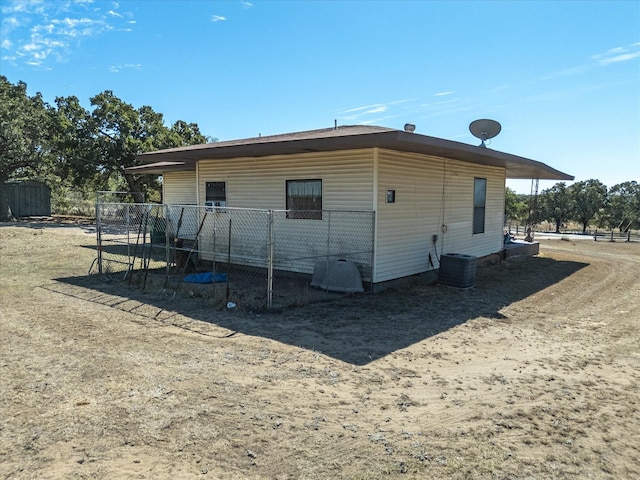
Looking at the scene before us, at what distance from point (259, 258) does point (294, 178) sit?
2.11 m

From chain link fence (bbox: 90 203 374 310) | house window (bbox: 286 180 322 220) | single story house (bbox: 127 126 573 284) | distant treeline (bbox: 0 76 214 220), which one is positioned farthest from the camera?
distant treeline (bbox: 0 76 214 220)

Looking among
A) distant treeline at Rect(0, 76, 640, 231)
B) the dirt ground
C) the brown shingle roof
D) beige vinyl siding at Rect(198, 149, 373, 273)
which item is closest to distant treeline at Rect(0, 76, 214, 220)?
distant treeline at Rect(0, 76, 640, 231)

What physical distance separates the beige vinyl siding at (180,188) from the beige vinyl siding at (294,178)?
3.96 m

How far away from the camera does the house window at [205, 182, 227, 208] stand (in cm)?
1141

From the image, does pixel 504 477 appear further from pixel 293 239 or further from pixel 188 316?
pixel 293 239

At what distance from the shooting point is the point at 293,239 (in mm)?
10023

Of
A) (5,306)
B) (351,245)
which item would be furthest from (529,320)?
(5,306)

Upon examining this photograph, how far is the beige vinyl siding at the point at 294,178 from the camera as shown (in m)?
8.85

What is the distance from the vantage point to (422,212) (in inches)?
397

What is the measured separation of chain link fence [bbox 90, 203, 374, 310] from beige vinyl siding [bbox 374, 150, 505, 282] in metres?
0.55

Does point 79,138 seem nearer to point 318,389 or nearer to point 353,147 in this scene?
point 353,147

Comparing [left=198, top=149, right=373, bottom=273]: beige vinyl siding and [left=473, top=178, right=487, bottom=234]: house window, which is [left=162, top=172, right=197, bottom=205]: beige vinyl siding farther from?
[left=473, top=178, right=487, bottom=234]: house window

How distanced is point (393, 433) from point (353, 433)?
1.04 feet

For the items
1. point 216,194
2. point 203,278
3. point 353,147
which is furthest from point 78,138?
point 353,147
